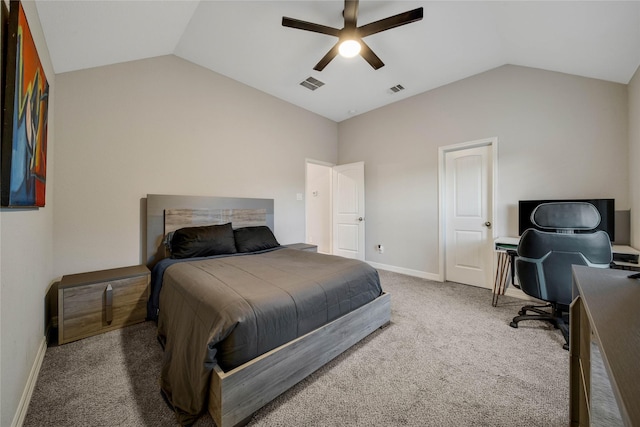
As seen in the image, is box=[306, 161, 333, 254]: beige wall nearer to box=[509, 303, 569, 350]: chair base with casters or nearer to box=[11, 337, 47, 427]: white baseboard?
box=[509, 303, 569, 350]: chair base with casters

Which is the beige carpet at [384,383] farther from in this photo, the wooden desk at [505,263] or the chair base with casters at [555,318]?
the wooden desk at [505,263]

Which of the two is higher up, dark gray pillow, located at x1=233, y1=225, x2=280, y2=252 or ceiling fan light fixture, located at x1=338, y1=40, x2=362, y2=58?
ceiling fan light fixture, located at x1=338, y1=40, x2=362, y2=58

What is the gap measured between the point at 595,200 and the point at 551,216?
2.80 feet

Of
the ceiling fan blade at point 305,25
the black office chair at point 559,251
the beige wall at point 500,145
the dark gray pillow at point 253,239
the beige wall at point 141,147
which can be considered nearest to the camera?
the black office chair at point 559,251

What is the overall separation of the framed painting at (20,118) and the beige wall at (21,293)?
120 millimetres

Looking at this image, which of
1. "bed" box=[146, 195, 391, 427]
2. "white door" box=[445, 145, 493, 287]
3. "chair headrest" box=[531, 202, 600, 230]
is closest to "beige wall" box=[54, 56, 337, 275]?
"bed" box=[146, 195, 391, 427]

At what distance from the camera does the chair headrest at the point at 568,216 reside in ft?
6.65

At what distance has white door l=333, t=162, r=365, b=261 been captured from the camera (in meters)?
4.72

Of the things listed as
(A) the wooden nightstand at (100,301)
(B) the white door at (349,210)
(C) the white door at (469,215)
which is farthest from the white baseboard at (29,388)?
(C) the white door at (469,215)

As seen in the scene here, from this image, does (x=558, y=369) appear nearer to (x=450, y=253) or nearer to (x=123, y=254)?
(x=450, y=253)

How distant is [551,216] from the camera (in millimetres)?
2174

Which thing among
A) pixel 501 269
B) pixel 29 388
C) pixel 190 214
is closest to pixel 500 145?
pixel 501 269

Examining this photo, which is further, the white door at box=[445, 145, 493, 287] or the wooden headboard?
the white door at box=[445, 145, 493, 287]

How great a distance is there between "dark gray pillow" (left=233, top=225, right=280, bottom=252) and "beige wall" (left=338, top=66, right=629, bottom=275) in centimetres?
212
